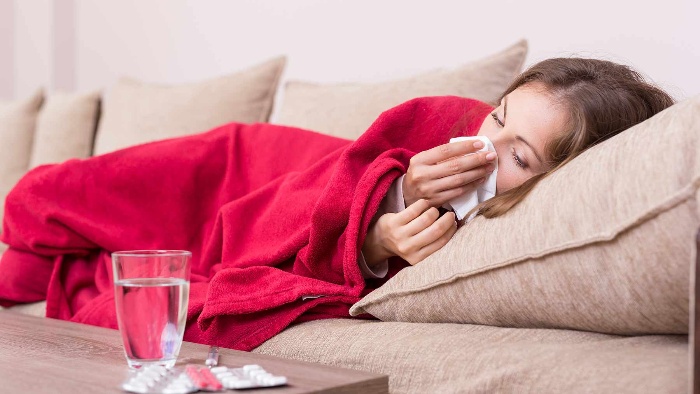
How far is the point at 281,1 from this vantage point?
8.41 feet

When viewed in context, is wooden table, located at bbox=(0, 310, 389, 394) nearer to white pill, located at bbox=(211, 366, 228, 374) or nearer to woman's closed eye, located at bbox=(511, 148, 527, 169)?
white pill, located at bbox=(211, 366, 228, 374)

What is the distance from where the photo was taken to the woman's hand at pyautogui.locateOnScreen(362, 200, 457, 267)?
113 centimetres

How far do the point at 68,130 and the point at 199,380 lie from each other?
204cm

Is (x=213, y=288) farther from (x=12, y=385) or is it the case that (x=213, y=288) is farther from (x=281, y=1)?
(x=281, y=1)

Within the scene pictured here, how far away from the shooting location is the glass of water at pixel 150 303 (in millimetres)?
799

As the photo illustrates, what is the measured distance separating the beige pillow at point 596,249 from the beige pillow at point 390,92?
701mm

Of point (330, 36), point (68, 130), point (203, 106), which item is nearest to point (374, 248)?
point (203, 106)

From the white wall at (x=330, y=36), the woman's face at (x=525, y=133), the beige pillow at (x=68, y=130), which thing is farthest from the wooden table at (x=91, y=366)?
the beige pillow at (x=68, y=130)

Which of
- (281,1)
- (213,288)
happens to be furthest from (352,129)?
(281,1)

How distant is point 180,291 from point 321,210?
394mm

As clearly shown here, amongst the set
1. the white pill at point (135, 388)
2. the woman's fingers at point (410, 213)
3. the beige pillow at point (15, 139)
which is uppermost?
the white pill at point (135, 388)

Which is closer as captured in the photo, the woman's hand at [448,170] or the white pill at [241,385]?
the white pill at [241,385]

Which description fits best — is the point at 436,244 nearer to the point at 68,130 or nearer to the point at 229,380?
the point at 229,380

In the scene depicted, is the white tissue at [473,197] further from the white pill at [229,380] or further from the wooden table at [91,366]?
the white pill at [229,380]
